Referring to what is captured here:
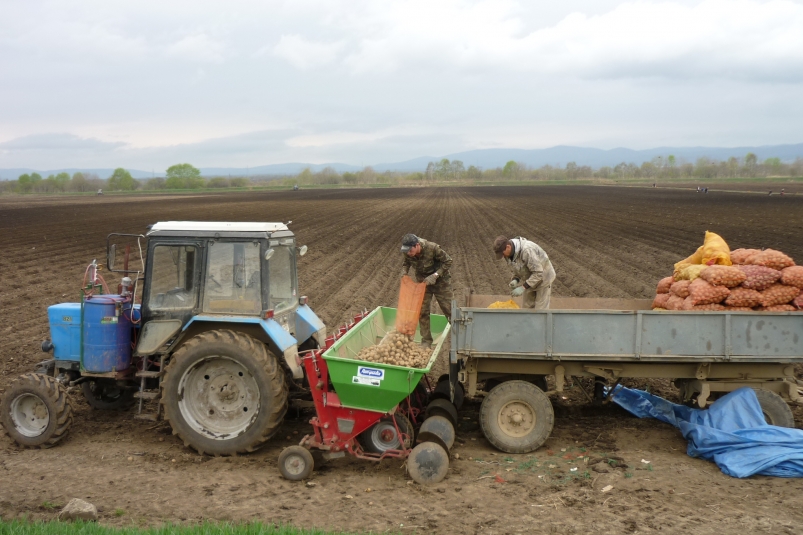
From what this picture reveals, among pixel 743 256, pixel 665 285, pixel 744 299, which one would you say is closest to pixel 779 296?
pixel 744 299

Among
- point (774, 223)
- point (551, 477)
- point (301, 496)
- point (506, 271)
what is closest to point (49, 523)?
point (301, 496)

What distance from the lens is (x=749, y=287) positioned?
22.9 ft

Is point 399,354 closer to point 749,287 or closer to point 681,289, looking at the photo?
point 681,289

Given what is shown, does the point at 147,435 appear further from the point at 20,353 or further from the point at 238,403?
the point at 20,353

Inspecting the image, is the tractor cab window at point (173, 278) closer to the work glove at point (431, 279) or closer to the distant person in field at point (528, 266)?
the work glove at point (431, 279)

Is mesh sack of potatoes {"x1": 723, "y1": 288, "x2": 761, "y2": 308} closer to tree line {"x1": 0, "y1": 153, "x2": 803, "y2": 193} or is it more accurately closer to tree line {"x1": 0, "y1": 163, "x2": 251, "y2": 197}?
tree line {"x1": 0, "y1": 163, "x2": 251, "y2": 197}

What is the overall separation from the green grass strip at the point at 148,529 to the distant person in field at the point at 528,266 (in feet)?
12.2

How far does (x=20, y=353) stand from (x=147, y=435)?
14.8 ft

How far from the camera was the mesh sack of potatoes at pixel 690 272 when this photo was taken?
7469 mm

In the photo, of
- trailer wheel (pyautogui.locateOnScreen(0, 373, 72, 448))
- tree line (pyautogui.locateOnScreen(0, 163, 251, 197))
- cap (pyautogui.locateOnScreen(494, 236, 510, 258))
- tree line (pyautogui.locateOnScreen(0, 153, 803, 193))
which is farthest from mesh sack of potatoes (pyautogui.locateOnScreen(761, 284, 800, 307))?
tree line (pyautogui.locateOnScreen(0, 153, 803, 193))

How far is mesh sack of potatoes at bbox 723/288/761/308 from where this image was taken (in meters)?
6.86

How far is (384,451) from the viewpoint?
21.1 ft

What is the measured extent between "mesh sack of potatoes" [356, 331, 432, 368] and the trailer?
0.39m

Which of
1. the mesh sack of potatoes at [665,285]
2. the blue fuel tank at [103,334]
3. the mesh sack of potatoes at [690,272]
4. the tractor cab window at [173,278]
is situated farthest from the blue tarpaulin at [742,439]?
the blue fuel tank at [103,334]
